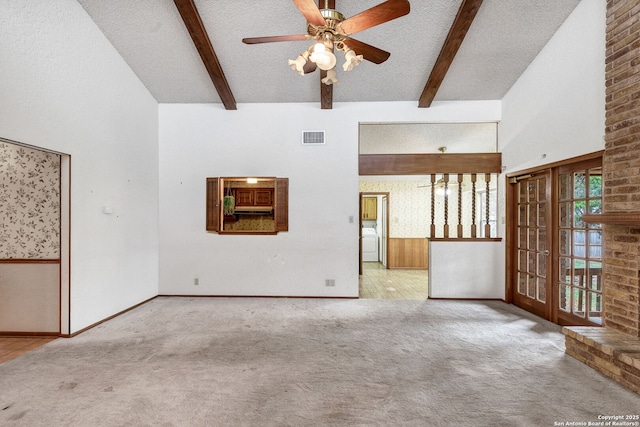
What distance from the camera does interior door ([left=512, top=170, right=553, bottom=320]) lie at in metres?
4.09

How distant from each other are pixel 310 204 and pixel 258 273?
4.63ft

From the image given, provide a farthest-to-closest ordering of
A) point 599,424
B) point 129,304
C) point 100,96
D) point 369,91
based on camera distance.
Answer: point 369,91 < point 129,304 < point 100,96 < point 599,424

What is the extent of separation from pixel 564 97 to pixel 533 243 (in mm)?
1931

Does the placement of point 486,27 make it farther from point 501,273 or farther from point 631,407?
point 631,407

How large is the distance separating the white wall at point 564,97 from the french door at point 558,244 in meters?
0.24

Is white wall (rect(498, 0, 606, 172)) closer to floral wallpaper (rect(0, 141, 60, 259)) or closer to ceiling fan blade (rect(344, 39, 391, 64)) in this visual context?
ceiling fan blade (rect(344, 39, 391, 64))

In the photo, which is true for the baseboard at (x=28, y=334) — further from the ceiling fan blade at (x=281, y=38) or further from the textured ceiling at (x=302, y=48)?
the ceiling fan blade at (x=281, y=38)

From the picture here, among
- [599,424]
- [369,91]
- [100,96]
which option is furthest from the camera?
[369,91]

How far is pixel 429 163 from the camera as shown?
5.10 m

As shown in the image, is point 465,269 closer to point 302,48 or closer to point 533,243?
point 533,243

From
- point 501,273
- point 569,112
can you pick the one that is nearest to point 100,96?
point 569,112

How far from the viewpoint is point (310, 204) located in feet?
17.0

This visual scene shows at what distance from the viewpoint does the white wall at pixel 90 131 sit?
298 cm

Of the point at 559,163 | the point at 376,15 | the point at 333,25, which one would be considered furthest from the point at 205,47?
the point at 559,163
